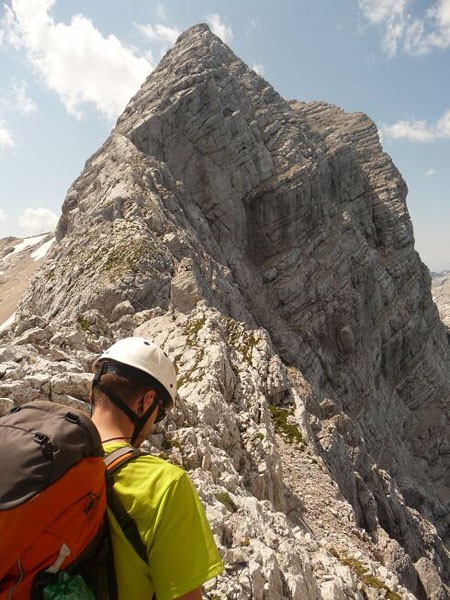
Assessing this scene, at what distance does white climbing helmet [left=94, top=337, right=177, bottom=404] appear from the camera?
4.27 meters

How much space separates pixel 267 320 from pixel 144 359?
53221mm

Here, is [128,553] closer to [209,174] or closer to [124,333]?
[124,333]

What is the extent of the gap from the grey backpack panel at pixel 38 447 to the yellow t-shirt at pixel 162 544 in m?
0.47

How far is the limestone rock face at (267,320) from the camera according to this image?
12.6 m

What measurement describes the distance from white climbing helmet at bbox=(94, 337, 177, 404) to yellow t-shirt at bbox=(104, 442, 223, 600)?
3.96 ft

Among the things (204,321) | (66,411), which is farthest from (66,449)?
(204,321)

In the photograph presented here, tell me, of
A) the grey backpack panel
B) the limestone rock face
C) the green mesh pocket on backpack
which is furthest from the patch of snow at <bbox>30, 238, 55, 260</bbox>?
the green mesh pocket on backpack

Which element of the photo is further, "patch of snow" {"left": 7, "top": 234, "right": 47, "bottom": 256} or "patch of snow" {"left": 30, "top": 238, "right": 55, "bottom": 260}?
"patch of snow" {"left": 7, "top": 234, "right": 47, "bottom": 256}

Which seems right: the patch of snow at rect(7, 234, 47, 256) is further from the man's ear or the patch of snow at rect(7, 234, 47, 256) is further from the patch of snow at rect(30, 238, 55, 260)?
the man's ear

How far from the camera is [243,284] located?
57.9 meters

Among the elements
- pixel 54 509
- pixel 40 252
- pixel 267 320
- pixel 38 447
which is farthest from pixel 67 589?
pixel 40 252

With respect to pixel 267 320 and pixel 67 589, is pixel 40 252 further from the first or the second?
pixel 67 589

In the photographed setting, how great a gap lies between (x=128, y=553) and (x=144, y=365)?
1.70 meters

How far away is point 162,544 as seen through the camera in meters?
3.06
